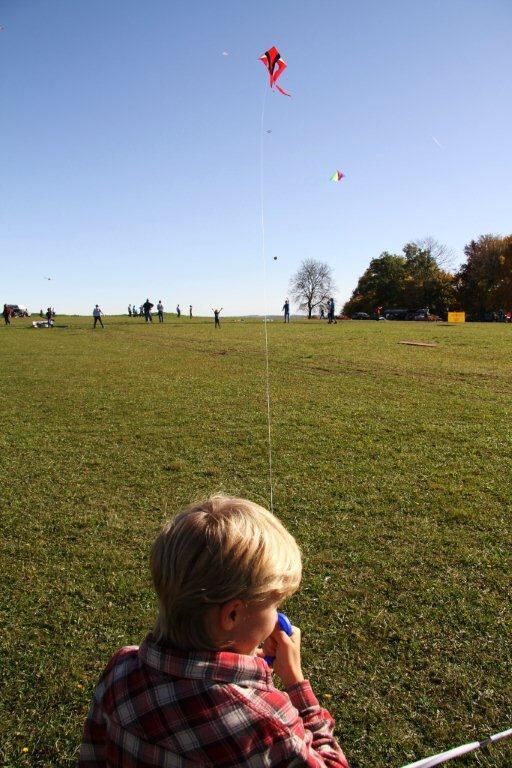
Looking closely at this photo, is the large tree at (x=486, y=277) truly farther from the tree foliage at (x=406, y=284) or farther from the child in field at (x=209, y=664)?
the child in field at (x=209, y=664)

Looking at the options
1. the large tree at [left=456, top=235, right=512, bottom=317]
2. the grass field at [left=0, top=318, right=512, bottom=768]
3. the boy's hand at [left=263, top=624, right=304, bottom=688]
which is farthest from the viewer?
the large tree at [left=456, top=235, right=512, bottom=317]

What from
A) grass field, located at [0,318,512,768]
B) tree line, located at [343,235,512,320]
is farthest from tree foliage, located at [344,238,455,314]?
grass field, located at [0,318,512,768]

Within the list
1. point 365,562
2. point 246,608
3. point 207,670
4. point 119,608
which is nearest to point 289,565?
point 246,608

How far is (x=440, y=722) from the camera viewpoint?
Result: 2.42 metres

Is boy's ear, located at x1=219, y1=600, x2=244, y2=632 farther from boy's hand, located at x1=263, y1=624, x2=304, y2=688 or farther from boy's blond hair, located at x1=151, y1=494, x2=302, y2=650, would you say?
boy's hand, located at x1=263, y1=624, x2=304, y2=688

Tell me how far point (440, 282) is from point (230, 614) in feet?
252

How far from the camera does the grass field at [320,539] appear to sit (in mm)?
2551

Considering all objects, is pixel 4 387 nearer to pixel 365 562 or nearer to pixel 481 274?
pixel 365 562

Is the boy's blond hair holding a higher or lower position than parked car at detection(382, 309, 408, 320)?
lower

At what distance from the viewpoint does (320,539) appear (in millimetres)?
4199

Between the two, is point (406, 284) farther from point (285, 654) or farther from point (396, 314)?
point (285, 654)

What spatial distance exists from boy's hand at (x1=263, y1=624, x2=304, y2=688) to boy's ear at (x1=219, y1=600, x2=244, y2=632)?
40 cm

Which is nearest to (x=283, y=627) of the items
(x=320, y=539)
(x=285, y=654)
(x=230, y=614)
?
(x=285, y=654)

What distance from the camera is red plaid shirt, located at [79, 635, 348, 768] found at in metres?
1.30
